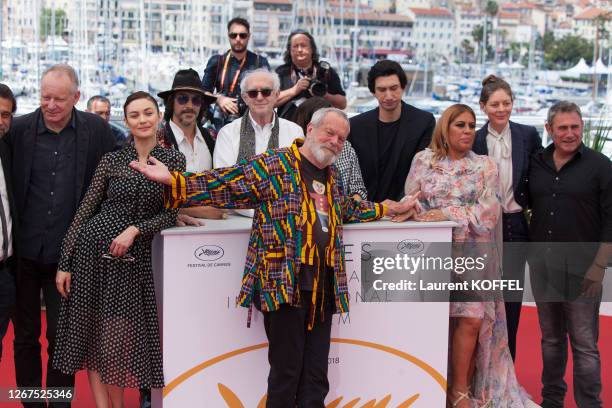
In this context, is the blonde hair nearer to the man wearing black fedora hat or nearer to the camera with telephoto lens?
the man wearing black fedora hat

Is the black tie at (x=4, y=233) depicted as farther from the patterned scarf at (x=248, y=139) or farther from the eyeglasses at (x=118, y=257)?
the patterned scarf at (x=248, y=139)

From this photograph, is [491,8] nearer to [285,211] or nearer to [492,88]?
[492,88]

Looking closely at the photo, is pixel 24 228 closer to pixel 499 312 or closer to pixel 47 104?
pixel 47 104

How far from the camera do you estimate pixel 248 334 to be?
12.0 feet

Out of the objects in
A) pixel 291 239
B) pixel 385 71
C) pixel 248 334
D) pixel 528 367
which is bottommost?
pixel 528 367

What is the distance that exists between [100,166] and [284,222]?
0.76 meters

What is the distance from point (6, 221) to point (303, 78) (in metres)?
2.03

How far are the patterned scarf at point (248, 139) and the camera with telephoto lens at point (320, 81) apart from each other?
1139 mm

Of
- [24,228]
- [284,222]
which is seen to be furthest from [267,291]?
[24,228]

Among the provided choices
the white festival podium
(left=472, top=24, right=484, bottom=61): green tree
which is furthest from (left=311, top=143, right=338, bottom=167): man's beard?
(left=472, top=24, right=484, bottom=61): green tree

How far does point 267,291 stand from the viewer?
335cm

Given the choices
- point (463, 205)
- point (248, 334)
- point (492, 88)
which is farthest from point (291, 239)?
point (492, 88)

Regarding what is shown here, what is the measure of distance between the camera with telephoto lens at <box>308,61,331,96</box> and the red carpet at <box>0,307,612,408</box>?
1.92m

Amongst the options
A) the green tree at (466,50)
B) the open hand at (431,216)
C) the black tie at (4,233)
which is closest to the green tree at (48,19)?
the green tree at (466,50)
